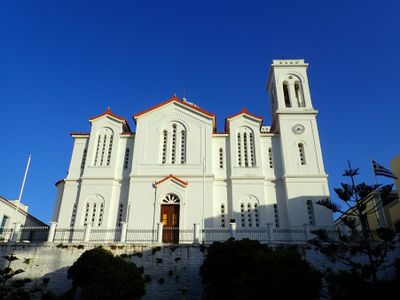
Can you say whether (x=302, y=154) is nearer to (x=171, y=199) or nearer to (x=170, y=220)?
(x=171, y=199)

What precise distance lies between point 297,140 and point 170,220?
438 inches

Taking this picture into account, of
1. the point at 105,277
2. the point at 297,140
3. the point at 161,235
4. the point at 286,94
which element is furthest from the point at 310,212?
the point at 105,277

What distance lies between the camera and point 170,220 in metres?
23.3

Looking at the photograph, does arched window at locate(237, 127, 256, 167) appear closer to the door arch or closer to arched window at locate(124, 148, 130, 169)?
the door arch

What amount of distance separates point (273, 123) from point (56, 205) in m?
18.3

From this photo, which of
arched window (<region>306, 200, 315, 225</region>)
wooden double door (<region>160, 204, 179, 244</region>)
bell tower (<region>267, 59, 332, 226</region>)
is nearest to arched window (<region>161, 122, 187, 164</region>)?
wooden double door (<region>160, 204, 179, 244</region>)

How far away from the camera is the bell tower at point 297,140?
76.9 ft

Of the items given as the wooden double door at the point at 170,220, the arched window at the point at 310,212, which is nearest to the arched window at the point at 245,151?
the arched window at the point at 310,212

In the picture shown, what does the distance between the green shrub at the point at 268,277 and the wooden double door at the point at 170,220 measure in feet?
27.1

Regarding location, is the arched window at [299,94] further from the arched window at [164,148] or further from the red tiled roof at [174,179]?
the red tiled roof at [174,179]

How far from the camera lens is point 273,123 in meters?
29.2

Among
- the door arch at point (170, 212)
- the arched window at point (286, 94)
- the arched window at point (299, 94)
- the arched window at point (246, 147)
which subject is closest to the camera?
the door arch at point (170, 212)

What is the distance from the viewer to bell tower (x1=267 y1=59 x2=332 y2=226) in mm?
23438

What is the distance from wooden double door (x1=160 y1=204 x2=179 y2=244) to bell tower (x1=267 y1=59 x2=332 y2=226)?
7.63 metres
